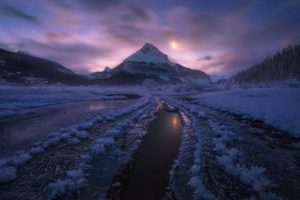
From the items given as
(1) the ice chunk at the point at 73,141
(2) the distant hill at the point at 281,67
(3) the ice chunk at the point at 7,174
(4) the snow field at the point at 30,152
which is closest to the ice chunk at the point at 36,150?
(4) the snow field at the point at 30,152

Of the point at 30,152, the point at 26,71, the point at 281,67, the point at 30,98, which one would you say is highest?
the point at 281,67

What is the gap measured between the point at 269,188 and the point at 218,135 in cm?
540

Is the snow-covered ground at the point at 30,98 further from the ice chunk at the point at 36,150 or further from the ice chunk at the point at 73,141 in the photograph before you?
the ice chunk at the point at 36,150

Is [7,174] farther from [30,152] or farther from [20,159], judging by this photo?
[30,152]

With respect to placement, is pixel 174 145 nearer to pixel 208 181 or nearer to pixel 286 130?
pixel 208 181

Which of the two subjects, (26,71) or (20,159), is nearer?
(20,159)

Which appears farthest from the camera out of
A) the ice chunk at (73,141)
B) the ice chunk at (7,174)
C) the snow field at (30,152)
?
the ice chunk at (73,141)

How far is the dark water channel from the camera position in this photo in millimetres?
4926

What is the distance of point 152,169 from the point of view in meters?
6.40

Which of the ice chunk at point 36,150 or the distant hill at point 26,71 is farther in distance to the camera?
the distant hill at point 26,71

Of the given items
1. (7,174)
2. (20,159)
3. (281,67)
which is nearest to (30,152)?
(20,159)

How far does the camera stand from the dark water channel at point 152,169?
4926 mm

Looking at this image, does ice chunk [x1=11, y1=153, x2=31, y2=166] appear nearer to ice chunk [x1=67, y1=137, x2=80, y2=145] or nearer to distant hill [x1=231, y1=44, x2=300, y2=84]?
ice chunk [x1=67, y1=137, x2=80, y2=145]

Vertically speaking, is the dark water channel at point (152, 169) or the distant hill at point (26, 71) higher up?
the distant hill at point (26, 71)
